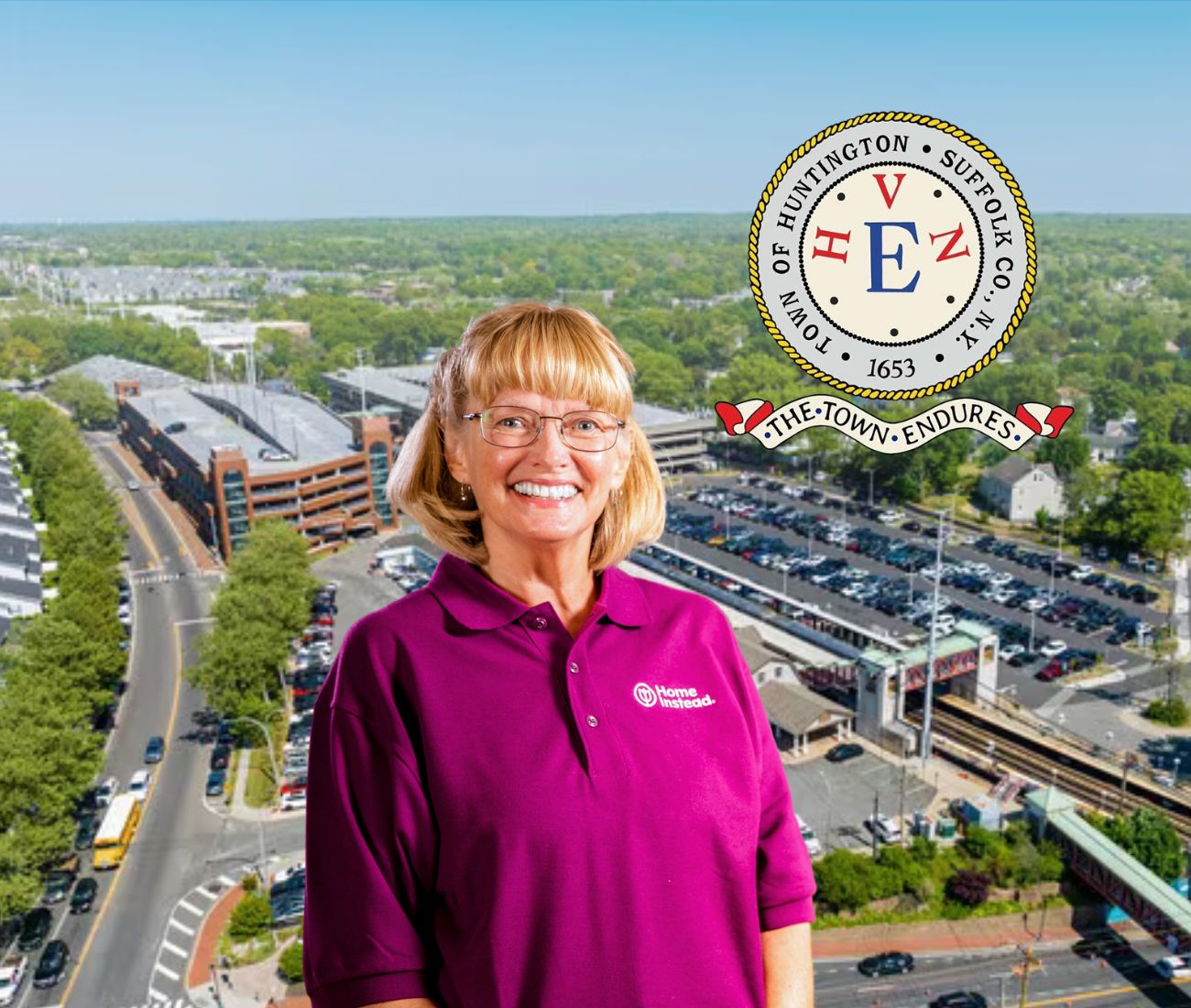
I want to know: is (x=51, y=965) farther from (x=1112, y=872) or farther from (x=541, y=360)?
(x=541, y=360)

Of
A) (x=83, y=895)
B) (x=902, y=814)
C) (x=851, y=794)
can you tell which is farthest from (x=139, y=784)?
(x=902, y=814)

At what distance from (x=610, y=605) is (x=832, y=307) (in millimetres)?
1710

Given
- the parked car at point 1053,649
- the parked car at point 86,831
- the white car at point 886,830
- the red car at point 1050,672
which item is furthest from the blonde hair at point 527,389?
the parked car at point 1053,649

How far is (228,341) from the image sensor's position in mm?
50000

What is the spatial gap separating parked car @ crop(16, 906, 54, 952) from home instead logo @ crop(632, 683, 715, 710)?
1157cm

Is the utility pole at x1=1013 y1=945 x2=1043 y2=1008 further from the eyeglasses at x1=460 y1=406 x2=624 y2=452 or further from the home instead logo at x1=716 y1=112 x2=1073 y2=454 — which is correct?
the eyeglasses at x1=460 y1=406 x2=624 y2=452

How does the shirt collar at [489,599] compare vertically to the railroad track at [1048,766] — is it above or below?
above

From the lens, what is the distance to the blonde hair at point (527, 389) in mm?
1468

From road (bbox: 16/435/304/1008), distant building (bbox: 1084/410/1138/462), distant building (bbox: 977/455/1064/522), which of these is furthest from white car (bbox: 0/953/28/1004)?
distant building (bbox: 1084/410/1138/462)

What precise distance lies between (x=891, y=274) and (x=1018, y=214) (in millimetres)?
336

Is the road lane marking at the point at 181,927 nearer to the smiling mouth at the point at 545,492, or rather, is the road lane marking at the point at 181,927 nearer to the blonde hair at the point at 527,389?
the blonde hair at the point at 527,389

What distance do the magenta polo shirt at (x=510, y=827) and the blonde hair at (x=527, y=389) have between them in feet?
0.52

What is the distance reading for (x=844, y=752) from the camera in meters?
14.5

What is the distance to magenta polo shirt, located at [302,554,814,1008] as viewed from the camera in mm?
1316
